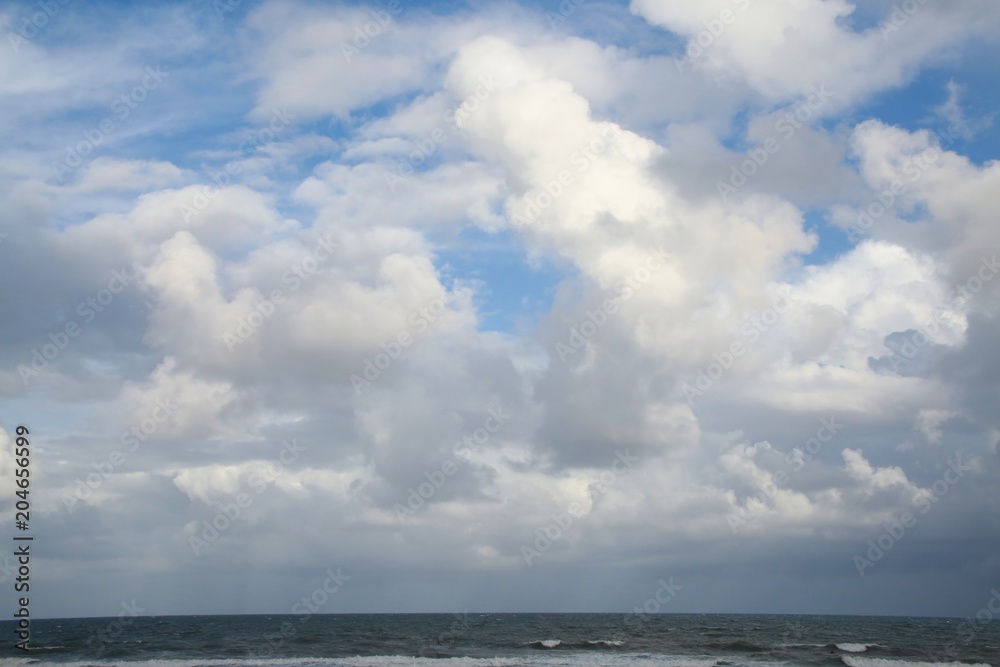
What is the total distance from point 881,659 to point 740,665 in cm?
1457

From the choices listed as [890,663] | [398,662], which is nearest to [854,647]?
[890,663]

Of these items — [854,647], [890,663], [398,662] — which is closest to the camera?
[398,662]

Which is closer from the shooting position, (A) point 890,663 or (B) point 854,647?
(A) point 890,663

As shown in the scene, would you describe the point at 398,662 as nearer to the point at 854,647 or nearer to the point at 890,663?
the point at 890,663

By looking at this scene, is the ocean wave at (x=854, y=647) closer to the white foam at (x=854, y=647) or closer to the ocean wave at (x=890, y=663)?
the white foam at (x=854, y=647)

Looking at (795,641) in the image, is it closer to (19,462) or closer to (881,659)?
(881,659)

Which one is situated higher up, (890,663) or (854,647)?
(890,663)

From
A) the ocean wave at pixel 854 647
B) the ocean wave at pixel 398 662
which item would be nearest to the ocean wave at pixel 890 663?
the ocean wave at pixel 854 647

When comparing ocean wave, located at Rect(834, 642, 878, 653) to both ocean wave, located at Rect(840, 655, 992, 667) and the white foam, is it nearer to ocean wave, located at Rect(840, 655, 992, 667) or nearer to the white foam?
the white foam

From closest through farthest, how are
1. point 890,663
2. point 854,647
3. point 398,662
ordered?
point 398,662 → point 890,663 → point 854,647

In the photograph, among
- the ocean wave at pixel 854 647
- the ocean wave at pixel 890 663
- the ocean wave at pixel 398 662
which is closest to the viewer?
the ocean wave at pixel 398 662

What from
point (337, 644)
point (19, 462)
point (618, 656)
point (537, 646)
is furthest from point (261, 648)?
point (19, 462)

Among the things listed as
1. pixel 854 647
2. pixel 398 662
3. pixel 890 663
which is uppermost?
pixel 398 662

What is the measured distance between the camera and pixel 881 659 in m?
56.0
